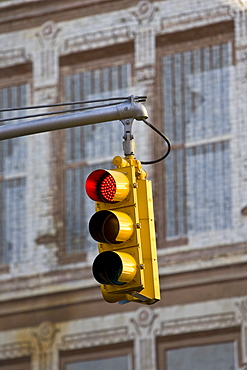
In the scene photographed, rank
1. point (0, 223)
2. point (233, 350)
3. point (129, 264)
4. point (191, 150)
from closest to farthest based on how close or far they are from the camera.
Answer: point (129, 264) < point (233, 350) < point (191, 150) < point (0, 223)

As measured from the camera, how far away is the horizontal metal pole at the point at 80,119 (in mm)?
8922

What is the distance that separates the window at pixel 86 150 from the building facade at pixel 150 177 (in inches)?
0.9

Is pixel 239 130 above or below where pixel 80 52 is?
below

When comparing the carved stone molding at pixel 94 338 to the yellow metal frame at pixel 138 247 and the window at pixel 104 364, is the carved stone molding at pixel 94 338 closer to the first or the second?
the window at pixel 104 364

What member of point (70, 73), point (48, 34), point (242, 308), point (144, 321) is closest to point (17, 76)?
point (48, 34)

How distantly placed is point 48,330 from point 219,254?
2870 mm

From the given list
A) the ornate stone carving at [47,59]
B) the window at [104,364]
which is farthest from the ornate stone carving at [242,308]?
the ornate stone carving at [47,59]

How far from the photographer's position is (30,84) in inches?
751

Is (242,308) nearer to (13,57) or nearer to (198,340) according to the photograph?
(198,340)

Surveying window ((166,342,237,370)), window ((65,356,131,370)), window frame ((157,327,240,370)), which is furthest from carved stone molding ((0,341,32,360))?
window ((166,342,237,370))

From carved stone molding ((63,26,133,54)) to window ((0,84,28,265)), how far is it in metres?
0.99

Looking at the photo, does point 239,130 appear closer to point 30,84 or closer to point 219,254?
point 219,254

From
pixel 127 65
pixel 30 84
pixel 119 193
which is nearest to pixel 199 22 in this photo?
pixel 127 65

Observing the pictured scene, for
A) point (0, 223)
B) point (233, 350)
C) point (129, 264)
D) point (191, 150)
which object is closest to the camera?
point (129, 264)
